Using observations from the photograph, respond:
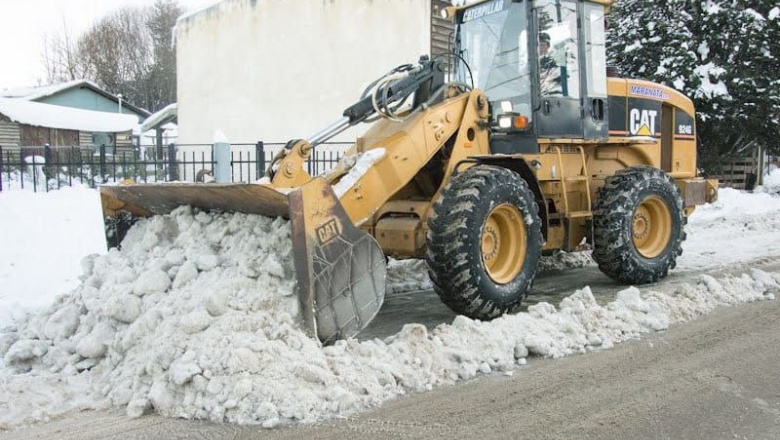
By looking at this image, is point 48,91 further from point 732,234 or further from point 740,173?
point 732,234

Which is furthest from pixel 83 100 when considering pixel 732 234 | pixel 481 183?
pixel 481 183

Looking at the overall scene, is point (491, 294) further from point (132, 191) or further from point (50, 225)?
point (50, 225)

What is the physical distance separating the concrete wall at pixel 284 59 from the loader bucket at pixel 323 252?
1308 cm

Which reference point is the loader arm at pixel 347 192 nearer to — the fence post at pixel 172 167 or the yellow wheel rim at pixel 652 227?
the yellow wheel rim at pixel 652 227

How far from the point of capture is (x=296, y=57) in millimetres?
19781

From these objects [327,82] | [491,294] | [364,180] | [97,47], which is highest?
[97,47]

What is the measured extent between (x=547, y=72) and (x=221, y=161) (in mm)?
8945

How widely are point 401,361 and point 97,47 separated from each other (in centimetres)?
5629

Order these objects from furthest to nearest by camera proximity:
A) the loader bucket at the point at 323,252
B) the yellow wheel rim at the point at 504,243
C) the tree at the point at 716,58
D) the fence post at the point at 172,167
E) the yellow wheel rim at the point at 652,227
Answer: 1. the tree at the point at 716,58
2. the fence post at the point at 172,167
3. the yellow wheel rim at the point at 652,227
4. the yellow wheel rim at the point at 504,243
5. the loader bucket at the point at 323,252

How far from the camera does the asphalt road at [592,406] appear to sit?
3559 millimetres

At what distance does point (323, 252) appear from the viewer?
175 inches

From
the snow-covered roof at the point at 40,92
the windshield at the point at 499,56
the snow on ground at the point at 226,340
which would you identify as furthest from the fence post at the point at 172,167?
the snow-covered roof at the point at 40,92

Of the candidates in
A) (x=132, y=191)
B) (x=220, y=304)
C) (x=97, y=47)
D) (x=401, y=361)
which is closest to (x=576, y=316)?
(x=401, y=361)

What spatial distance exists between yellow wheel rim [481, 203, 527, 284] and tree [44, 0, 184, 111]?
50312 mm
